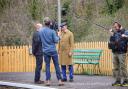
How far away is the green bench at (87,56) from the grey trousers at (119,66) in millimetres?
4926

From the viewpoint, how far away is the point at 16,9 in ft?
96.3

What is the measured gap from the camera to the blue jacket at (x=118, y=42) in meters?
14.2

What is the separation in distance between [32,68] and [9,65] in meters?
1.09

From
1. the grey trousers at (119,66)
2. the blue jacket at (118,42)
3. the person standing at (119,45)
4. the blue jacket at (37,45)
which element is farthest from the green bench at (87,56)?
the blue jacket at (118,42)

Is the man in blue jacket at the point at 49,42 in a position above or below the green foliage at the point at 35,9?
below

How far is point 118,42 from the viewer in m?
14.2

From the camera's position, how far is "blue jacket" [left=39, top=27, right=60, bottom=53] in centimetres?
1467

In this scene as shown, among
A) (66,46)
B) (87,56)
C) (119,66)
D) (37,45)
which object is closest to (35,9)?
(87,56)

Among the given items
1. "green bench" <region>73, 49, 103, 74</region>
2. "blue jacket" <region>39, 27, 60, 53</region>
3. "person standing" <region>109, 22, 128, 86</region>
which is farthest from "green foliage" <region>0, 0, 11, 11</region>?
"person standing" <region>109, 22, 128, 86</region>

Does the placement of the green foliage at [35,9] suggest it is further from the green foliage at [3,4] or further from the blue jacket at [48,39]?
the blue jacket at [48,39]

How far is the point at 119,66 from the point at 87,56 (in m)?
5.52

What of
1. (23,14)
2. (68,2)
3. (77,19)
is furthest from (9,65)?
(68,2)

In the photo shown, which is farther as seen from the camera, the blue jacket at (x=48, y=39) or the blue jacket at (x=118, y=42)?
the blue jacket at (x=48, y=39)

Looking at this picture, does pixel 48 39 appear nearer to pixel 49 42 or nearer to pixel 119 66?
pixel 49 42
